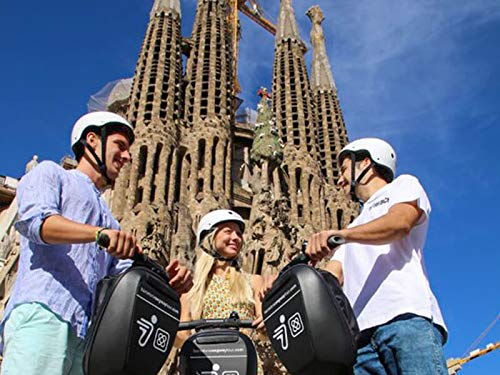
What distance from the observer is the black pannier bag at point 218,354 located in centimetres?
262

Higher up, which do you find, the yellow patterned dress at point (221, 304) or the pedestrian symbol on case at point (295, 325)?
the yellow patterned dress at point (221, 304)

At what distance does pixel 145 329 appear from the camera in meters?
2.17

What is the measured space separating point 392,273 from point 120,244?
4.44 feet

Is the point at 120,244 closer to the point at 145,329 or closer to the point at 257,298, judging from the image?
the point at 145,329

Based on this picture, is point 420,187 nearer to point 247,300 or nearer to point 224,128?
point 247,300

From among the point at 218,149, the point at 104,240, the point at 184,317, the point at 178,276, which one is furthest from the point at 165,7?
the point at 104,240

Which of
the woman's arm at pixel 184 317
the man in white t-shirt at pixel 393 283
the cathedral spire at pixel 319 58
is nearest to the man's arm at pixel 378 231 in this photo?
the man in white t-shirt at pixel 393 283

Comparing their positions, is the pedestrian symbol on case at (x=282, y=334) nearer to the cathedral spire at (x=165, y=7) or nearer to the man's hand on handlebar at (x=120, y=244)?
the man's hand on handlebar at (x=120, y=244)

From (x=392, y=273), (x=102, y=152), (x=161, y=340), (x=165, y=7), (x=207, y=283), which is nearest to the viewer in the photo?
(x=161, y=340)

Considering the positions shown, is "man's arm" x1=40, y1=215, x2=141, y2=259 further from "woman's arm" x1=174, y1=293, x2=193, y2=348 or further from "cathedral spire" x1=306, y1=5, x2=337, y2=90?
"cathedral spire" x1=306, y1=5, x2=337, y2=90

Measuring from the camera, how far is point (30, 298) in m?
2.36

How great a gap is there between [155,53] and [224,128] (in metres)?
4.24

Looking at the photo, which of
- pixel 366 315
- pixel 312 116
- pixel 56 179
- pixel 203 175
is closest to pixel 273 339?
pixel 366 315

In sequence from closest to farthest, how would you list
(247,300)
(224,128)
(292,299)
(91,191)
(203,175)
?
(292,299) < (91,191) < (247,300) < (203,175) < (224,128)
